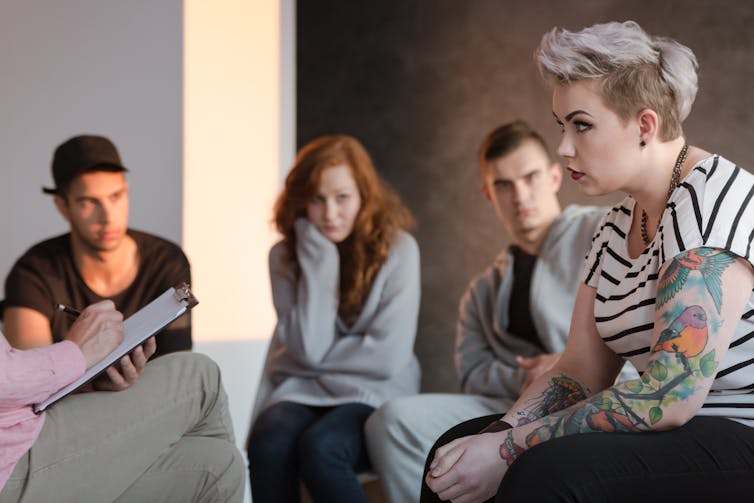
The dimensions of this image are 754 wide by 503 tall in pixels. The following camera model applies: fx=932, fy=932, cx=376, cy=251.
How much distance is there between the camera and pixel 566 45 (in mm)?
1399

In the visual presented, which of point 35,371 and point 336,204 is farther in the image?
point 336,204

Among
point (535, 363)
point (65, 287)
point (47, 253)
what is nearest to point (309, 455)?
point (535, 363)

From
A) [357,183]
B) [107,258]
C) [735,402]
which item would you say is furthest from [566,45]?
[107,258]

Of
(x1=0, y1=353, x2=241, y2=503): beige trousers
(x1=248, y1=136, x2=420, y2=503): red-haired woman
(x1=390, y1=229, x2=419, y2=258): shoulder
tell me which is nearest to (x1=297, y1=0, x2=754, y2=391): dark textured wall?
(x1=248, y1=136, x2=420, y2=503): red-haired woman

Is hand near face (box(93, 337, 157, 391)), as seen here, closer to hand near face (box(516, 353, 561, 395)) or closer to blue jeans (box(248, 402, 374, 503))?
blue jeans (box(248, 402, 374, 503))

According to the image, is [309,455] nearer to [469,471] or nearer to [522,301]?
[522,301]

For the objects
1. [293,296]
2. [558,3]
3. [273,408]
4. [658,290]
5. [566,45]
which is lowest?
[273,408]

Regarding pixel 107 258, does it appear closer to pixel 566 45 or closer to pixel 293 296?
pixel 293 296

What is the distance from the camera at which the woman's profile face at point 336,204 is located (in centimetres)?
267

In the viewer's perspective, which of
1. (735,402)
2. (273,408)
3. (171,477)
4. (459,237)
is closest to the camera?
(735,402)

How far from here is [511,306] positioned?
2.50m

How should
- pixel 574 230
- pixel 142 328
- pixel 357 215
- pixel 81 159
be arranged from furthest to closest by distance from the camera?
pixel 357 215 → pixel 81 159 → pixel 574 230 → pixel 142 328

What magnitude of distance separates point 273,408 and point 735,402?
1.40 m

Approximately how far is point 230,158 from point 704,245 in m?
2.26
